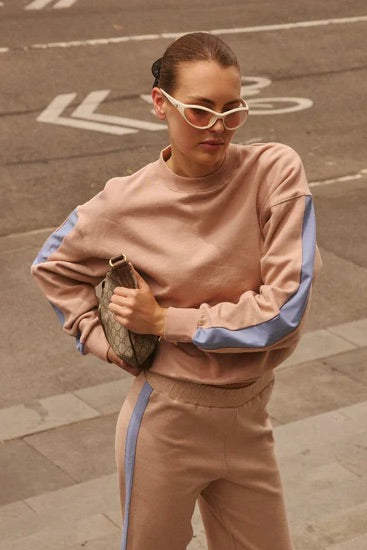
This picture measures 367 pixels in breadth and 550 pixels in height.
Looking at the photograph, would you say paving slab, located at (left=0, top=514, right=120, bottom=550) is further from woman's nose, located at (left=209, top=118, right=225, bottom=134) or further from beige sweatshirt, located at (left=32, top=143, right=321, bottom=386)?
woman's nose, located at (left=209, top=118, right=225, bottom=134)

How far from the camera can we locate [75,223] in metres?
3.65

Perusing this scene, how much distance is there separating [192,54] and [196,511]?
2.72 meters

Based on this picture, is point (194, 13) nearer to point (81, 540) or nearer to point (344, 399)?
point (344, 399)

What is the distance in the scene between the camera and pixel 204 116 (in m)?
3.39

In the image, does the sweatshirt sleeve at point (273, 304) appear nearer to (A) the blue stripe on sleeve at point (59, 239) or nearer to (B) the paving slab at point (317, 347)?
(A) the blue stripe on sleeve at point (59, 239)

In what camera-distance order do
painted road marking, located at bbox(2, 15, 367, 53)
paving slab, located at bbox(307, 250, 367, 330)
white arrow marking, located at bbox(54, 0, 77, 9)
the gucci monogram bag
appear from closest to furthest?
the gucci monogram bag
paving slab, located at bbox(307, 250, 367, 330)
painted road marking, located at bbox(2, 15, 367, 53)
white arrow marking, located at bbox(54, 0, 77, 9)

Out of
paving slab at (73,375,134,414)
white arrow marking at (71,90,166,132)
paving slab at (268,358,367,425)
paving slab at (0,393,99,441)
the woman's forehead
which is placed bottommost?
white arrow marking at (71,90,166,132)

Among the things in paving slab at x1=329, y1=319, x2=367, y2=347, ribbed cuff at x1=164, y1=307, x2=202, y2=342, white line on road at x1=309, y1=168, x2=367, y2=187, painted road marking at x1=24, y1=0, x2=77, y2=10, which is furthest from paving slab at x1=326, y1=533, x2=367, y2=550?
painted road marking at x1=24, y1=0, x2=77, y2=10

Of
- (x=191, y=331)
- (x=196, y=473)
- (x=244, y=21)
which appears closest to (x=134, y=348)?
(x=191, y=331)

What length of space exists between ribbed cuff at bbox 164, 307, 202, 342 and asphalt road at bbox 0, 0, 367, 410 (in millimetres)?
3794

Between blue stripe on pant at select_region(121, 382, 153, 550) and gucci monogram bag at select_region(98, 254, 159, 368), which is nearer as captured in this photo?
gucci monogram bag at select_region(98, 254, 159, 368)

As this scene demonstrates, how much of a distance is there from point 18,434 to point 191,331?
133 inches

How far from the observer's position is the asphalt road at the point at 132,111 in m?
8.95

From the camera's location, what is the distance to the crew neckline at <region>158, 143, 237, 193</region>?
3500 millimetres
